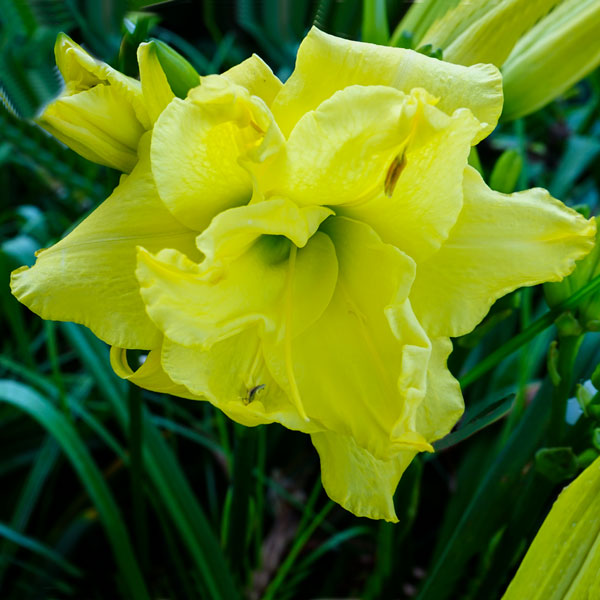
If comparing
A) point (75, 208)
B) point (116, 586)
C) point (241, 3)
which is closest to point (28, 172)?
point (75, 208)

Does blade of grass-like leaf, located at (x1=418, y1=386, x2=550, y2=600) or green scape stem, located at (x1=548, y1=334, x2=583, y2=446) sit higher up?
green scape stem, located at (x1=548, y1=334, x2=583, y2=446)

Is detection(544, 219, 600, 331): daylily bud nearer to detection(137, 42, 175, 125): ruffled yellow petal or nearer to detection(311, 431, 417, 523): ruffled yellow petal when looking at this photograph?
detection(311, 431, 417, 523): ruffled yellow petal

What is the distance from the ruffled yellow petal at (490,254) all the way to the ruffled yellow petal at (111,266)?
16 cm

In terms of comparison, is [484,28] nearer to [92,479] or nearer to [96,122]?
[96,122]

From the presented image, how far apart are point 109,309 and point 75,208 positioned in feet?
2.66

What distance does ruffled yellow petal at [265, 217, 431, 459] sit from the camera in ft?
1.15

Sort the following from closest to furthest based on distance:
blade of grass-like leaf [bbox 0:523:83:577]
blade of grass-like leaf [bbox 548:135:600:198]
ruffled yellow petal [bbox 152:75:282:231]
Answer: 1. ruffled yellow petal [bbox 152:75:282:231]
2. blade of grass-like leaf [bbox 0:523:83:577]
3. blade of grass-like leaf [bbox 548:135:600:198]

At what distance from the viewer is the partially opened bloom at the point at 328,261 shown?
33 cm

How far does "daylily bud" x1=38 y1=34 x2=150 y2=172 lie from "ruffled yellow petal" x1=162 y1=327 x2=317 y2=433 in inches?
4.8

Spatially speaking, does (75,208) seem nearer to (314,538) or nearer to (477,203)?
(314,538)

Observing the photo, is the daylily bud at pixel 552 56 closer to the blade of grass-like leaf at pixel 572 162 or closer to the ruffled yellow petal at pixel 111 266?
the ruffled yellow petal at pixel 111 266

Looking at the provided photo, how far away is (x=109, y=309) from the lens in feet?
1.24

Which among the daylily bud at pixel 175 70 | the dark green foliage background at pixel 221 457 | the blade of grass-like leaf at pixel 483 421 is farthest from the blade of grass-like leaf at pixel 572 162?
the daylily bud at pixel 175 70

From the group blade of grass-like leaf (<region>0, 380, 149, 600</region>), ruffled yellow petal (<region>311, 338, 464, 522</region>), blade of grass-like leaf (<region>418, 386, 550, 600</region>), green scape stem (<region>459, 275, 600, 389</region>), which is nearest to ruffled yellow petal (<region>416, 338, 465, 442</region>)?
ruffled yellow petal (<region>311, 338, 464, 522</region>)
